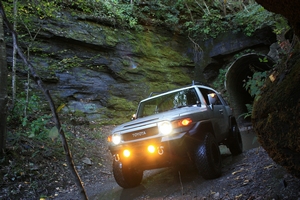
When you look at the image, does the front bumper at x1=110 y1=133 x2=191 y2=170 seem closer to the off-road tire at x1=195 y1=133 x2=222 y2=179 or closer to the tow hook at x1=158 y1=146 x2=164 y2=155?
the tow hook at x1=158 y1=146 x2=164 y2=155

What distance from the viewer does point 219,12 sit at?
17172 mm

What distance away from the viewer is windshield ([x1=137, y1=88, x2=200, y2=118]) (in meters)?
5.14

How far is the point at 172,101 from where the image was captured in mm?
5277

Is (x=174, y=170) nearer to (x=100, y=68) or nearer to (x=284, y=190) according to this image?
(x=284, y=190)

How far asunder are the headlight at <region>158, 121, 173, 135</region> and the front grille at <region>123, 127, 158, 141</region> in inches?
4.2

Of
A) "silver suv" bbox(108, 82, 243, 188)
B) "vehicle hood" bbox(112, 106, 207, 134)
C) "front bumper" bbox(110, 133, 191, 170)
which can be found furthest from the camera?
"vehicle hood" bbox(112, 106, 207, 134)

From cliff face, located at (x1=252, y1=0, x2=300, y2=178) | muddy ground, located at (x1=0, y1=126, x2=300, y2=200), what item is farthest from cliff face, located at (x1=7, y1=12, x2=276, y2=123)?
cliff face, located at (x1=252, y1=0, x2=300, y2=178)

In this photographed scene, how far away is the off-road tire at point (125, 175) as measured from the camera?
4723 millimetres

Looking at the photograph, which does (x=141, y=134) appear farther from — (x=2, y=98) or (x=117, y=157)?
(x=2, y=98)

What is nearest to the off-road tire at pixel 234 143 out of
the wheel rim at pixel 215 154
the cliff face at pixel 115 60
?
the wheel rim at pixel 215 154

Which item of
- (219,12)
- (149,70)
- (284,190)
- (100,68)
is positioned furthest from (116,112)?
(219,12)

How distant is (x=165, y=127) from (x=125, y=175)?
4.96 ft

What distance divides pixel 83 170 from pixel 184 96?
382cm

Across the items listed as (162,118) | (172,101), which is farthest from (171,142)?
(172,101)
